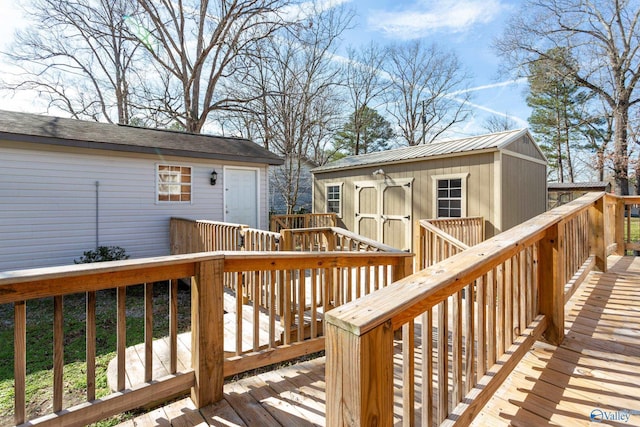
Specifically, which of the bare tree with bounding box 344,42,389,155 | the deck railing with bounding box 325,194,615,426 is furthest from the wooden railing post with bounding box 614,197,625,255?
the bare tree with bounding box 344,42,389,155

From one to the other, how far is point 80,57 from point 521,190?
17675 mm

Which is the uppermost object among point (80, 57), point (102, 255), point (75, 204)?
point (80, 57)

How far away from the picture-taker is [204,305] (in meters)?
1.94

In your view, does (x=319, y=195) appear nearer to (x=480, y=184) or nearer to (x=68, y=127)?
(x=480, y=184)

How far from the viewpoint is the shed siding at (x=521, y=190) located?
6891 millimetres

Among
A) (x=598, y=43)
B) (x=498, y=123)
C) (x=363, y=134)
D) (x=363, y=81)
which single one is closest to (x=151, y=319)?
(x=598, y=43)

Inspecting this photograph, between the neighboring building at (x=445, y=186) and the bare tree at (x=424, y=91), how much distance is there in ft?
38.9

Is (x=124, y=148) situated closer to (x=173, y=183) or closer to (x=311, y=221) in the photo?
(x=173, y=183)

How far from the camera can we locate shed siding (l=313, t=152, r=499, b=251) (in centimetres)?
689

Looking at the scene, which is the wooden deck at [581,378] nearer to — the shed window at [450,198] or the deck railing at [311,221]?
the shed window at [450,198]

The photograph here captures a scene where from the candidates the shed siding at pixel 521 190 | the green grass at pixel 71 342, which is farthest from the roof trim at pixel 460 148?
the green grass at pixel 71 342

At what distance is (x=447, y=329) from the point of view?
49.0 inches

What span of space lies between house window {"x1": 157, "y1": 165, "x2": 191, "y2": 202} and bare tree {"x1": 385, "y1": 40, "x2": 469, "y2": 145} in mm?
15906

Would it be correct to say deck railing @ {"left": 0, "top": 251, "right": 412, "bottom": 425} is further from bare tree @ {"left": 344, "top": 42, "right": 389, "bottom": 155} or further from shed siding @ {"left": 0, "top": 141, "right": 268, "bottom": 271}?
bare tree @ {"left": 344, "top": 42, "right": 389, "bottom": 155}
